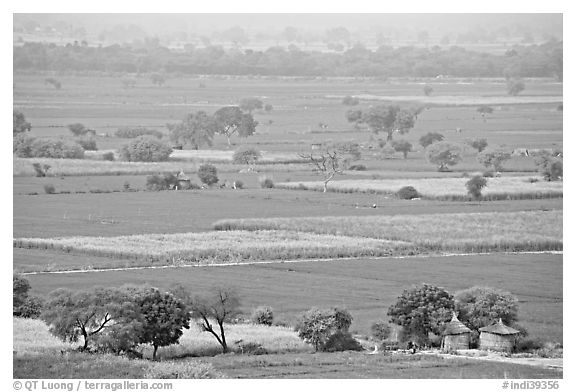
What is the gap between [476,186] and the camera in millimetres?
43594

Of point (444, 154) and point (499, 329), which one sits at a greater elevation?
point (444, 154)

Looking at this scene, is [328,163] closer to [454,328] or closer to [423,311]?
[423,311]

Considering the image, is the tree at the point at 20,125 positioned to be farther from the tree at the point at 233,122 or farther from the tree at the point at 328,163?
the tree at the point at 328,163

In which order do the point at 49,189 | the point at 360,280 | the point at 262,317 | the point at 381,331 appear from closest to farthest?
the point at 381,331 < the point at 262,317 < the point at 360,280 < the point at 49,189

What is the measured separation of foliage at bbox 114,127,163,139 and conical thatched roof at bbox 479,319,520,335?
36041 mm

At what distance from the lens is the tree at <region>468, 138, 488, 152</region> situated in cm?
5511

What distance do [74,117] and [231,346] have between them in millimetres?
41380

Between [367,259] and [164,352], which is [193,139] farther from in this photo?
[164,352]

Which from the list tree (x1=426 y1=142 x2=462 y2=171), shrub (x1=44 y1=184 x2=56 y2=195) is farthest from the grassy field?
tree (x1=426 y1=142 x2=462 y2=171)

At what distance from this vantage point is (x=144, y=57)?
267 feet

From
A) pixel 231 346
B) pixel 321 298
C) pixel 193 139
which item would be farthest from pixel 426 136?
pixel 231 346

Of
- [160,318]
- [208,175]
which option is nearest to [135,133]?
[208,175]

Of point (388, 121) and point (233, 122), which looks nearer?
point (233, 122)

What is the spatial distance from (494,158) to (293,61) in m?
34.0
